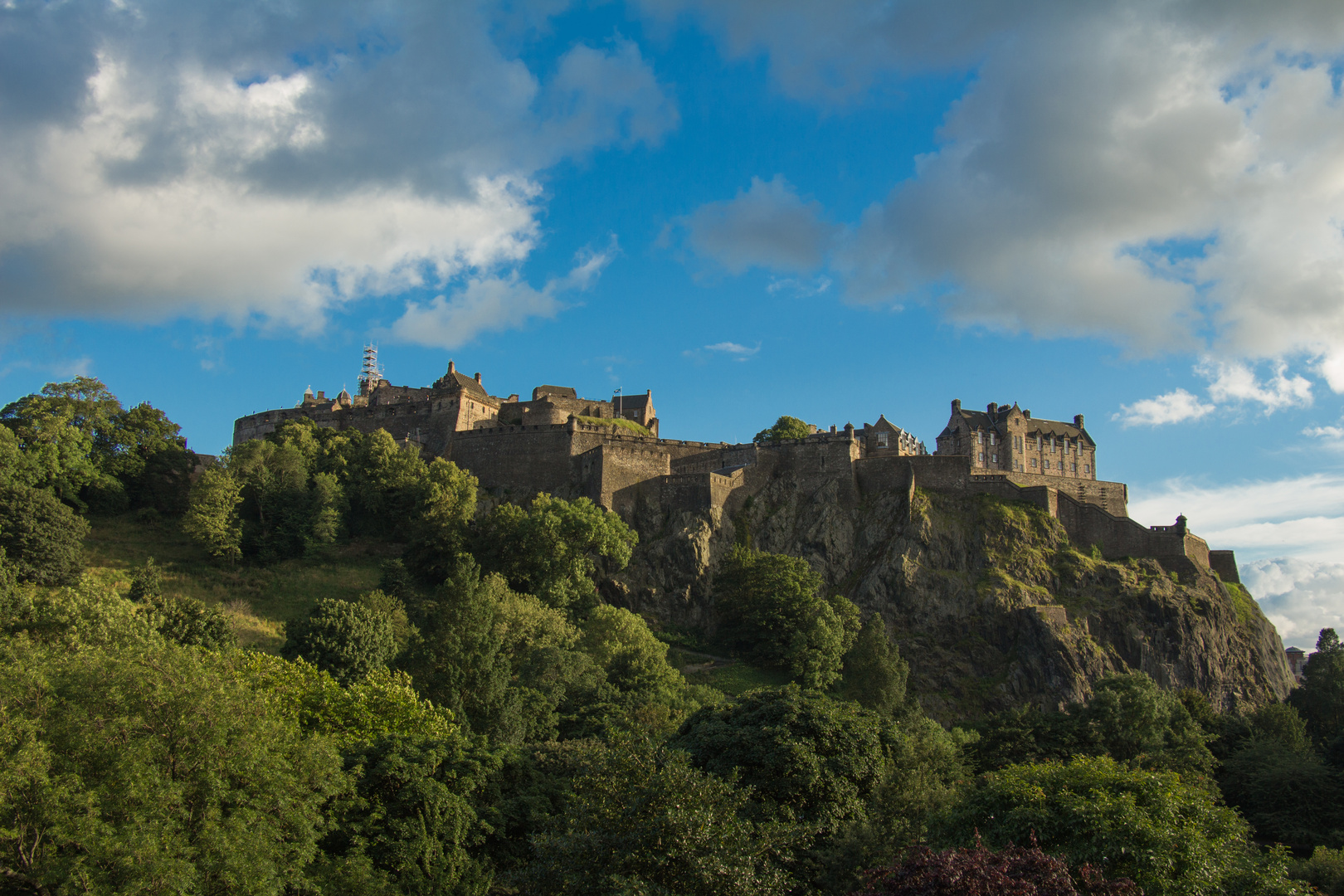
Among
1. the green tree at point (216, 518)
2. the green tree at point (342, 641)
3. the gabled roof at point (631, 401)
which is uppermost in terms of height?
the gabled roof at point (631, 401)

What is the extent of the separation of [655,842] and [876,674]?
38.2 metres

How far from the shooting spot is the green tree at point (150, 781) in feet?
75.9

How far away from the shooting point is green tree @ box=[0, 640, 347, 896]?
23.1m

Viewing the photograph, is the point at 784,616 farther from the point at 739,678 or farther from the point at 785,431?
the point at 785,431

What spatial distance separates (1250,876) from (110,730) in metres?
28.5

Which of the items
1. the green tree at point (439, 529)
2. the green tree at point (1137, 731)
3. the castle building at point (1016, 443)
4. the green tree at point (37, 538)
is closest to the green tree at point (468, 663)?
the green tree at point (439, 529)

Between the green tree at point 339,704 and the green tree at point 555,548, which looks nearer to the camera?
the green tree at point 339,704

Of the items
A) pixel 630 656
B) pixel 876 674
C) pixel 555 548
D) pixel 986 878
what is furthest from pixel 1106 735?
pixel 986 878

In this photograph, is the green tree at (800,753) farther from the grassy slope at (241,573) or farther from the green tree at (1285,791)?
the grassy slope at (241,573)

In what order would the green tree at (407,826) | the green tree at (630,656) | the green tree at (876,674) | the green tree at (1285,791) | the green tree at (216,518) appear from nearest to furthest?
the green tree at (407,826) < the green tree at (1285,791) < the green tree at (630,656) < the green tree at (876,674) < the green tree at (216,518)

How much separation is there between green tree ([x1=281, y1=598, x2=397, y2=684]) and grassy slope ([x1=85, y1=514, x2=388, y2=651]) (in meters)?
6.05

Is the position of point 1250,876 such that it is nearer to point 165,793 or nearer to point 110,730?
point 165,793

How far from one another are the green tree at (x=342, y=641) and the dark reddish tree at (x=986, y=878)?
89.1ft

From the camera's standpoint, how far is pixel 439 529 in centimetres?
6456
